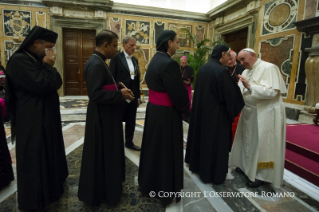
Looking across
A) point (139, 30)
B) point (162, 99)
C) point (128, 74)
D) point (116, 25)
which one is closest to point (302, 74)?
point (128, 74)

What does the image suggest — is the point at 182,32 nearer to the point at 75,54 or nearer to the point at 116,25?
the point at 116,25

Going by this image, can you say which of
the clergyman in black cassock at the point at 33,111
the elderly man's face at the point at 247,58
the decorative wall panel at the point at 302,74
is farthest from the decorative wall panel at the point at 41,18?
the decorative wall panel at the point at 302,74

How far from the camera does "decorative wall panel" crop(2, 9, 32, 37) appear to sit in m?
7.41

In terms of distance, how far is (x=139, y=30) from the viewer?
855 centimetres

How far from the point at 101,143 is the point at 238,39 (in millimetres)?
7404

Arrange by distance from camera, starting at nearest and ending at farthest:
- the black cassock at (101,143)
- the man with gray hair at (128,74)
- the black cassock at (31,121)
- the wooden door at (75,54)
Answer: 1. the black cassock at (31,121)
2. the black cassock at (101,143)
3. the man with gray hair at (128,74)
4. the wooden door at (75,54)

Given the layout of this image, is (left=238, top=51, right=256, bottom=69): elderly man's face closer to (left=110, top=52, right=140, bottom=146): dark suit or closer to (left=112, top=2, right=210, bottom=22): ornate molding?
(left=110, top=52, right=140, bottom=146): dark suit

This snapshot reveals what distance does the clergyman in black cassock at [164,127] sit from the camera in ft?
6.14

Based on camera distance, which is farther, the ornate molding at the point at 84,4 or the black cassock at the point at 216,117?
the ornate molding at the point at 84,4

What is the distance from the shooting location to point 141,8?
27.4ft

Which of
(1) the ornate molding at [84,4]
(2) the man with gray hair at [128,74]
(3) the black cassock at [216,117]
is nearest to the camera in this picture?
(3) the black cassock at [216,117]

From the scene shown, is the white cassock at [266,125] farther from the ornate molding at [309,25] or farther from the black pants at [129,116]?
the ornate molding at [309,25]

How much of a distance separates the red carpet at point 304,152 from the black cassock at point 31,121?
8.92 ft

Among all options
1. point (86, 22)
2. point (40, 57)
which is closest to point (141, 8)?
point (86, 22)
